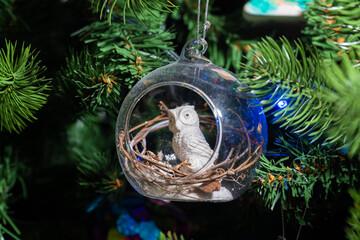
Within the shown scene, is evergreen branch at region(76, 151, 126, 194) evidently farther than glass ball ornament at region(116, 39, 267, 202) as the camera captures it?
Yes

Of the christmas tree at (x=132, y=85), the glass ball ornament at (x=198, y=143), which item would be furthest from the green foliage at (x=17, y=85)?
the glass ball ornament at (x=198, y=143)

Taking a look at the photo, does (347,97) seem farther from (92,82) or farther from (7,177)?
(7,177)

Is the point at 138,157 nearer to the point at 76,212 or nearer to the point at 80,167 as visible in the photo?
the point at 80,167

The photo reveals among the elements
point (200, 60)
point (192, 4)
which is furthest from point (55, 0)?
point (200, 60)

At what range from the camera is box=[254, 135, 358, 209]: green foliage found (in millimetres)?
401

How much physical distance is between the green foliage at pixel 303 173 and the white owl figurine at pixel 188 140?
6 centimetres

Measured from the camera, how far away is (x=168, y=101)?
54cm

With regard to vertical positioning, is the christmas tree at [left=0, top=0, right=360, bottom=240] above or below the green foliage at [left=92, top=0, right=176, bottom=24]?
below

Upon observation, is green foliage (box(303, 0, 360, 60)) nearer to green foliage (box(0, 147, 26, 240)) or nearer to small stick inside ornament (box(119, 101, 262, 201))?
small stick inside ornament (box(119, 101, 262, 201))

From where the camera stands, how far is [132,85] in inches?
20.9

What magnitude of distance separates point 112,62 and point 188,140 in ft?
0.49

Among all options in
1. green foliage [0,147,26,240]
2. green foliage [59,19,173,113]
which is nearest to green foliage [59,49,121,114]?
green foliage [59,19,173,113]

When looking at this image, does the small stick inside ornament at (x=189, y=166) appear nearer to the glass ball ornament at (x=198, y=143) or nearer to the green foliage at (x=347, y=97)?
the glass ball ornament at (x=198, y=143)

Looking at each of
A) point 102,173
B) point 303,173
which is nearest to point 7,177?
point 102,173
